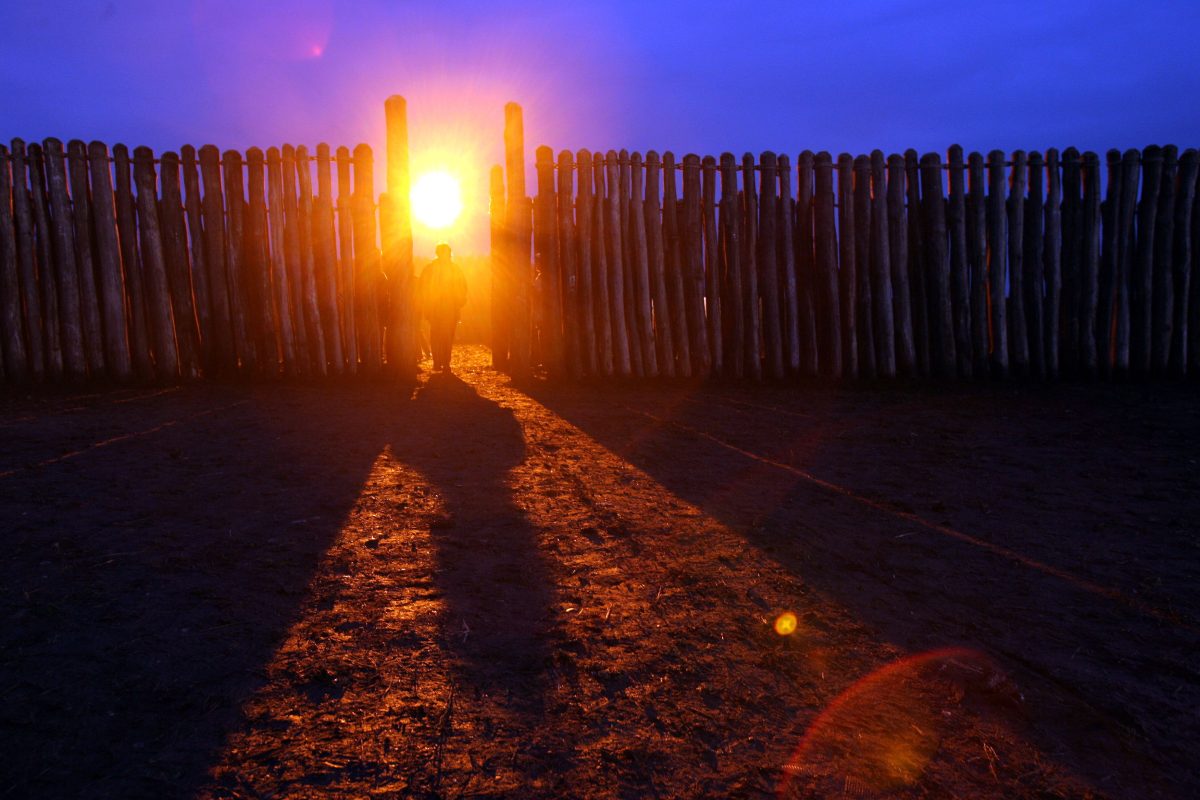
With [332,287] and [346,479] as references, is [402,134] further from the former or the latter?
[346,479]

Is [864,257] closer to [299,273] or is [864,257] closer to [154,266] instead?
[299,273]

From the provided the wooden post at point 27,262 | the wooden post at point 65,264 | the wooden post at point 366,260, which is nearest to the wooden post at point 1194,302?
the wooden post at point 366,260

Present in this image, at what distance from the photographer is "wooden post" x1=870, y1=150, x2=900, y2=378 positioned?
781 centimetres

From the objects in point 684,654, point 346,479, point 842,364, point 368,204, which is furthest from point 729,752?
point 368,204

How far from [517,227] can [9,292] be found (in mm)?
4840

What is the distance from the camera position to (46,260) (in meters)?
7.30

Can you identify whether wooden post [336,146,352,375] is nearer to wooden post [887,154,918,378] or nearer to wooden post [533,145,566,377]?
wooden post [533,145,566,377]

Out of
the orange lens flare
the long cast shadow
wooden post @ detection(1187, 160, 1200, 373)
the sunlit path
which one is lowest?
the orange lens flare

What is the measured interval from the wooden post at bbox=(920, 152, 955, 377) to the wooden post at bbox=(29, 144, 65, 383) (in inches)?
339

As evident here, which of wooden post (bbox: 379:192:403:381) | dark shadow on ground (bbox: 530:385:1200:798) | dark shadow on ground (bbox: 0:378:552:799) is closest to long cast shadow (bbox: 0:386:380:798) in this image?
dark shadow on ground (bbox: 0:378:552:799)

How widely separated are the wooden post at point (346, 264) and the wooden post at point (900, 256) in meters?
5.51

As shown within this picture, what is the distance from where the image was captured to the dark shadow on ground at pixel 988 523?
6.55ft

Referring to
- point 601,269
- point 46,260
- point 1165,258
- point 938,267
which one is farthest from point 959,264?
point 46,260

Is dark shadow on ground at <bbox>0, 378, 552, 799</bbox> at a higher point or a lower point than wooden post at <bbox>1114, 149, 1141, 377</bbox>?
lower
